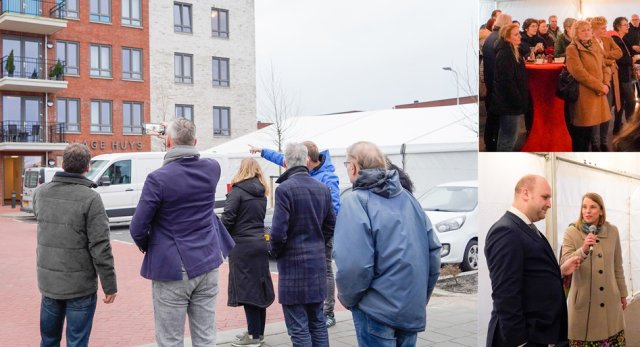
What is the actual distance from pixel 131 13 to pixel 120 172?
19569 mm

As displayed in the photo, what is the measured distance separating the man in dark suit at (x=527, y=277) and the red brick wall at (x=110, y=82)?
33.7m

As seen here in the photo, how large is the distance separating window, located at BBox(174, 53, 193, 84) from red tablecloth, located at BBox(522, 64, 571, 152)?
36210 mm

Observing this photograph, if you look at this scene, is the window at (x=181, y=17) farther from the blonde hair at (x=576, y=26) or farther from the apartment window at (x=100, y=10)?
the blonde hair at (x=576, y=26)

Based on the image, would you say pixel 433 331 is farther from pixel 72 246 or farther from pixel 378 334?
pixel 72 246

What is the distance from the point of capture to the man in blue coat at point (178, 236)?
410 cm

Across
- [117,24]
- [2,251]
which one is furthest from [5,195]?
[2,251]

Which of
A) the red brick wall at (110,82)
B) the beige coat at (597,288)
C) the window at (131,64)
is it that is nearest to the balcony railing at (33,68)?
the red brick wall at (110,82)

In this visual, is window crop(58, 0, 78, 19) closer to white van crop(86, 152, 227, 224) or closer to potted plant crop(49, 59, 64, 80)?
potted plant crop(49, 59, 64, 80)

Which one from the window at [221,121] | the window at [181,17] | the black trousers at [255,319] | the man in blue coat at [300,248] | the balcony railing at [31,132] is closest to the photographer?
the man in blue coat at [300,248]

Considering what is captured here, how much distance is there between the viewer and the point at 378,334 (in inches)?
144

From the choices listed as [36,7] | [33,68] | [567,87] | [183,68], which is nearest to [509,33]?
[567,87]

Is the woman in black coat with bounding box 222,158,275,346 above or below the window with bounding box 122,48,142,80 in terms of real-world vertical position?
below

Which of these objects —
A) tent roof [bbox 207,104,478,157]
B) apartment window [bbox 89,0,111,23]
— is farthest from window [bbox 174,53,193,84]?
tent roof [bbox 207,104,478,157]

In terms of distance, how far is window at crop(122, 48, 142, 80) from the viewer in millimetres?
36566
